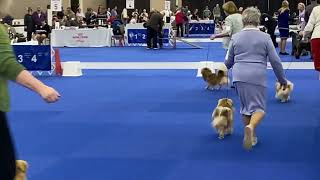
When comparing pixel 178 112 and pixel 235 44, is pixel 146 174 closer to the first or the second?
pixel 235 44

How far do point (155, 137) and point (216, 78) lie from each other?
4.18m

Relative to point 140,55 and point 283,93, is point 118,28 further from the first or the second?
point 283,93

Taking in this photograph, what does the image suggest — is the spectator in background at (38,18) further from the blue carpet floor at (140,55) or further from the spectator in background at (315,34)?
the spectator in background at (315,34)

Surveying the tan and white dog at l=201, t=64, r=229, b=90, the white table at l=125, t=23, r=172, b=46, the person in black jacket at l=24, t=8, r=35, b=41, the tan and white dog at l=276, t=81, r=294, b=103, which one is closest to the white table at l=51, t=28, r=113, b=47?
the white table at l=125, t=23, r=172, b=46

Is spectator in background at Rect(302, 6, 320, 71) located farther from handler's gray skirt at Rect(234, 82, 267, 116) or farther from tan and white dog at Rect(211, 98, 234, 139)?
handler's gray skirt at Rect(234, 82, 267, 116)

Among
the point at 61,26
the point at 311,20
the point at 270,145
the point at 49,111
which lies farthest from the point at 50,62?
the point at 61,26

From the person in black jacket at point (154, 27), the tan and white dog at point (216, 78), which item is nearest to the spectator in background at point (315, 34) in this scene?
the tan and white dog at point (216, 78)

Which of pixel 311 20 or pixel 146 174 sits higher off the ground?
pixel 311 20

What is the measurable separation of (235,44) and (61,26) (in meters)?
20.7

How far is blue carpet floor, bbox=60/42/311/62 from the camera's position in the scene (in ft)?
58.6

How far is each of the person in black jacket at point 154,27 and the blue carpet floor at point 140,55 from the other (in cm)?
43

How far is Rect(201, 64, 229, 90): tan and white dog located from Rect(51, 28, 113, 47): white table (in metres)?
13.7

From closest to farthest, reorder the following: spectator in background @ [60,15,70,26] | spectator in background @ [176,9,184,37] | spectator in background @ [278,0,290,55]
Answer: spectator in background @ [278,0,290,55]
spectator in background @ [60,15,70,26]
spectator in background @ [176,9,184,37]

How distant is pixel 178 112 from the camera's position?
8742mm
